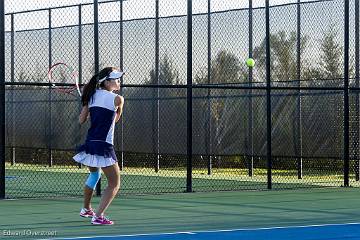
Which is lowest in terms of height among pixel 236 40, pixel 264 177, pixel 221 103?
pixel 264 177

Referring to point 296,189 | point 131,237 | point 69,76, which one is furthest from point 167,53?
point 131,237

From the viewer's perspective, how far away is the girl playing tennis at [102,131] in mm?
8977

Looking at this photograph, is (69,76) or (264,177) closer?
(264,177)

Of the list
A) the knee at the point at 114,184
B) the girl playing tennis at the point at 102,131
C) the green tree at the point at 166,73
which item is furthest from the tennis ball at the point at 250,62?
the knee at the point at 114,184

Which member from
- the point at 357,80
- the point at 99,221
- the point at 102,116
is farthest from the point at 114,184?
the point at 357,80

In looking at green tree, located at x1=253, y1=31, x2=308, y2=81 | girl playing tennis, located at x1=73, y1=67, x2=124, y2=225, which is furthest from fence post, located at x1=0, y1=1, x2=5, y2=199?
green tree, located at x1=253, y1=31, x2=308, y2=81

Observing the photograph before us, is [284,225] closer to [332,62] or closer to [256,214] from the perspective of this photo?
[256,214]

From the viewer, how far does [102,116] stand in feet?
29.5

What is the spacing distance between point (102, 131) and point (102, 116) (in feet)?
0.47

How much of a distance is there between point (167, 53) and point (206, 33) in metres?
0.99

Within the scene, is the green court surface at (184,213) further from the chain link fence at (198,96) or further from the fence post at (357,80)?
the fence post at (357,80)

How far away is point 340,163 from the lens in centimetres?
1748

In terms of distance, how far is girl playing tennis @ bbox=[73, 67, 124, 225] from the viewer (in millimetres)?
8977

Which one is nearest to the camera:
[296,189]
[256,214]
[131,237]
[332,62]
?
[131,237]
